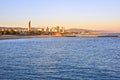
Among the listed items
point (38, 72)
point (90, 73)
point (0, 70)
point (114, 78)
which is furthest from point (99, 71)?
point (0, 70)

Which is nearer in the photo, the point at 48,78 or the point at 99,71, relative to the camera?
the point at 48,78

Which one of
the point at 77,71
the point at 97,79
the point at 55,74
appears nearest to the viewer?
the point at 97,79

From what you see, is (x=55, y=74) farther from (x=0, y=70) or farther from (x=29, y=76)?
(x=0, y=70)

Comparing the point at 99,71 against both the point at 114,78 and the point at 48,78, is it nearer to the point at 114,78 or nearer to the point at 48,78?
the point at 114,78

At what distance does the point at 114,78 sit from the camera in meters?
23.7

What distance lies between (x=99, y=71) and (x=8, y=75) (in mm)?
8415

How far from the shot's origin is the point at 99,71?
27281 millimetres

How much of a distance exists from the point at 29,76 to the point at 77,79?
4.00m

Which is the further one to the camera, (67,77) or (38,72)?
(38,72)

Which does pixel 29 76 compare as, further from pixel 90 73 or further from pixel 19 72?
pixel 90 73

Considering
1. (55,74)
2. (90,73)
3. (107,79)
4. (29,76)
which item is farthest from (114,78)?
(29,76)

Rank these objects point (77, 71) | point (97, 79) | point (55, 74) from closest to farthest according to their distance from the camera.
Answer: point (97, 79), point (55, 74), point (77, 71)

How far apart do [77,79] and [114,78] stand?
3.03 meters

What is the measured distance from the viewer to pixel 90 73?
26047 millimetres
